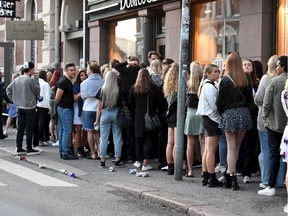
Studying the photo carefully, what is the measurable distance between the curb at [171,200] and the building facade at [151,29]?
472cm

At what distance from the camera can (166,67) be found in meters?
A: 10.4

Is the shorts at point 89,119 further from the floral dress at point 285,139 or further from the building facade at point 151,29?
the floral dress at point 285,139

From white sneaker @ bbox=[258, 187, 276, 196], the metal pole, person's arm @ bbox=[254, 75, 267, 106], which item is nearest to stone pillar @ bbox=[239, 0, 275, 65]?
the metal pole

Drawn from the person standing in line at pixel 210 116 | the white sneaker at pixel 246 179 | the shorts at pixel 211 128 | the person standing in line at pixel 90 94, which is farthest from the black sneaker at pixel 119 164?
the shorts at pixel 211 128

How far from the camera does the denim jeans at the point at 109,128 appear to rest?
424 inches

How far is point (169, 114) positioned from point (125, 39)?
846 centimetres

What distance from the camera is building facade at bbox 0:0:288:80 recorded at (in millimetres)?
12039

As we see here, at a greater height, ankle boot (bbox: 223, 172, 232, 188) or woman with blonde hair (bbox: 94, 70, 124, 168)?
woman with blonde hair (bbox: 94, 70, 124, 168)

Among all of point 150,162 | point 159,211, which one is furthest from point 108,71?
point 159,211

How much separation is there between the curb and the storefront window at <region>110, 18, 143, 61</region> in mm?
8548

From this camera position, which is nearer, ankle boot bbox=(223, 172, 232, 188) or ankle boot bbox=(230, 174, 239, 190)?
ankle boot bbox=(230, 174, 239, 190)

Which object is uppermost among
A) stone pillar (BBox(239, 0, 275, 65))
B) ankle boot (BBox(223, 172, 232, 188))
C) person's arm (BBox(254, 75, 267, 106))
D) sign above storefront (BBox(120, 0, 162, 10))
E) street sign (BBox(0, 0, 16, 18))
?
street sign (BBox(0, 0, 16, 18))

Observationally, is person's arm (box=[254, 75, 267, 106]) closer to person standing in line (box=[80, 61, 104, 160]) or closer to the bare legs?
the bare legs

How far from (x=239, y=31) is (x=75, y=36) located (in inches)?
357
